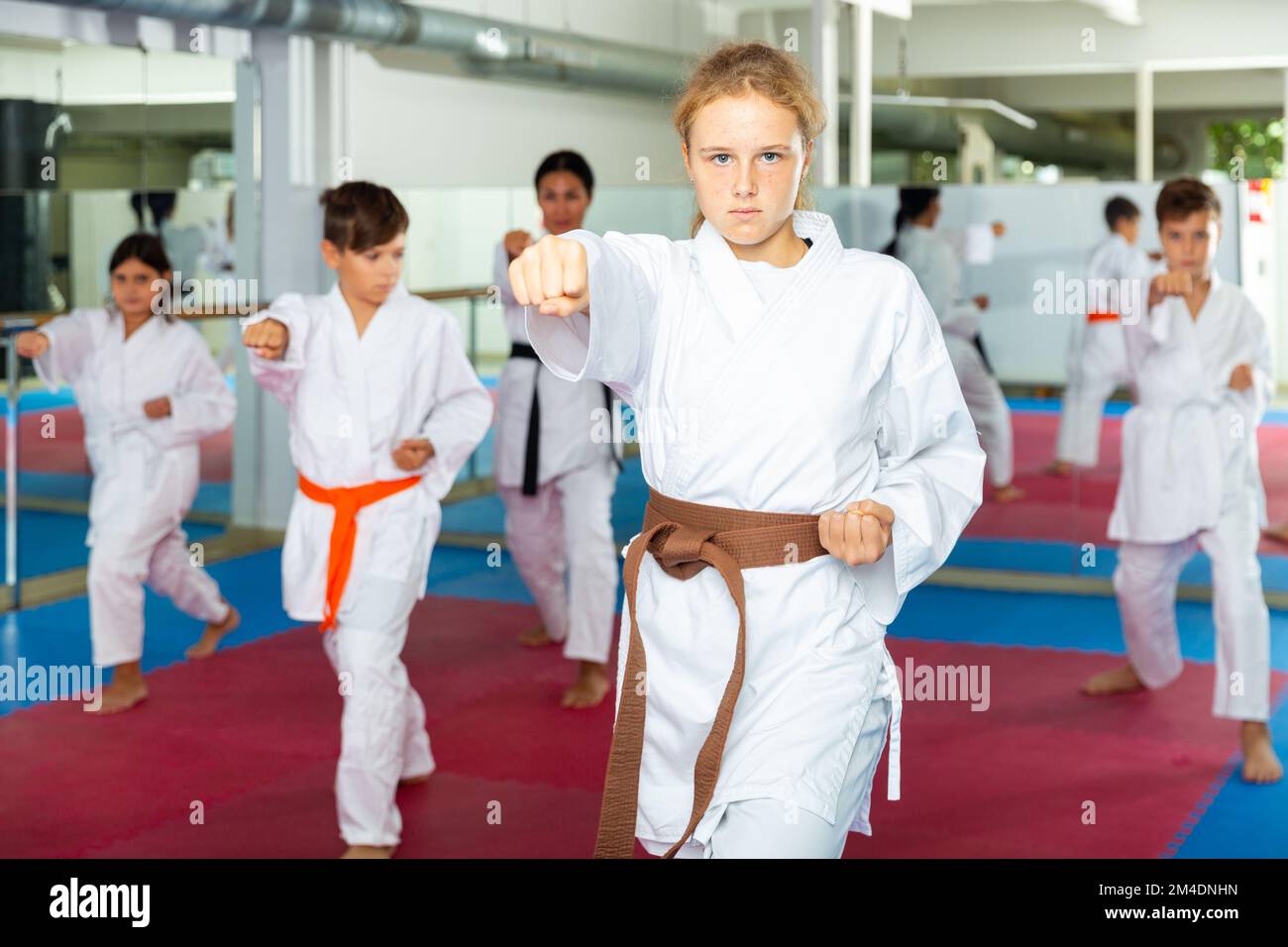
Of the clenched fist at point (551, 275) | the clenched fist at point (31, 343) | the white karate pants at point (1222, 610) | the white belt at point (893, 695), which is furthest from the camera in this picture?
the clenched fist at point (31, 343)

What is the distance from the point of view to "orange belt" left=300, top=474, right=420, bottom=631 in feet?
12.0

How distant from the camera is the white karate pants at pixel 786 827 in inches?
82.2

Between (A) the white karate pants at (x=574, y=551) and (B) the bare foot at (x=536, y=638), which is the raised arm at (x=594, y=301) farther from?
(B) the bare foot at (x=536, y=638)

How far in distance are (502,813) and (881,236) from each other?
357 cm

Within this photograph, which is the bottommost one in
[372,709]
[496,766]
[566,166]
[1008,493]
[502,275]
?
[496,766]

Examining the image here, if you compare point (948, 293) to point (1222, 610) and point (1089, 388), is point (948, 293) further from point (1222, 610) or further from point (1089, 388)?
point (1222, 610)

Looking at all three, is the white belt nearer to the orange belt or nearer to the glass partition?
the orange belt

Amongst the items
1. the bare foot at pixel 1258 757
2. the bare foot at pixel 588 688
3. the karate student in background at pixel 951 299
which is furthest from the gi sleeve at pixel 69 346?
the bare foot at pixel 1258 757

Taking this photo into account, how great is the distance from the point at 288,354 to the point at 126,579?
1.56m

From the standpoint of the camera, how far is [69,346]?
16.8ft

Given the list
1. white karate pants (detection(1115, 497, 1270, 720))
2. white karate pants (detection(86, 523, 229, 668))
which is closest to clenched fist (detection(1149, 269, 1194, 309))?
white karate pants (detection(1115, 497, 1270, 720))

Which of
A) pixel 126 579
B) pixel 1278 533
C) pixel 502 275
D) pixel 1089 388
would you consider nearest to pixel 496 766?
pixel 126 579

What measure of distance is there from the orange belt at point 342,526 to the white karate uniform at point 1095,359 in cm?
361

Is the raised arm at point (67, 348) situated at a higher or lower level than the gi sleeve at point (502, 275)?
lower
